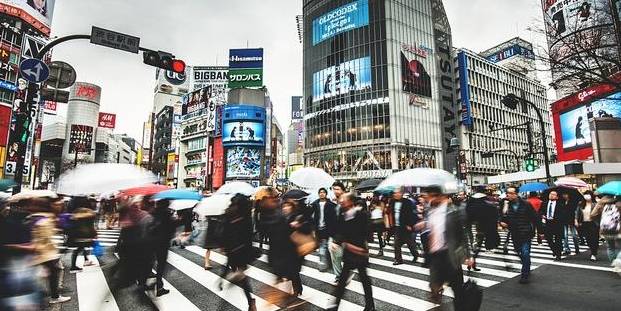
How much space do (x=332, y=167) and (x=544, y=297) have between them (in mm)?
53239

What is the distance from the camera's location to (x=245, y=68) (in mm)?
63594

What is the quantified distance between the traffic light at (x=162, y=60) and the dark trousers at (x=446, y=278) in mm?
7874

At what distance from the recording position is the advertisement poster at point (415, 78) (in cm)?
5772

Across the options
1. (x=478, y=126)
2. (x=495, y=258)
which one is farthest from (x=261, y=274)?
(x=478, y=126)

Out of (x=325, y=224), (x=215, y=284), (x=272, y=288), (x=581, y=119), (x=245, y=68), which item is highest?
(x=245, y=68)

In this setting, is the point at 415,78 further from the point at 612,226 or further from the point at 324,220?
the point at 324,220

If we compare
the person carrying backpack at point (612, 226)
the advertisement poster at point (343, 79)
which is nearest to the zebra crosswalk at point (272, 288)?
the person carrying backpack at point (612, 226)

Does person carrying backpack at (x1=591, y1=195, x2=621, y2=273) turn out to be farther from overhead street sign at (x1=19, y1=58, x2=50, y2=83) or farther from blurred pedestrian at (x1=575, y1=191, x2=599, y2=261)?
overhead street sign at (x1=19, y1=58, x2=50, y2=83)

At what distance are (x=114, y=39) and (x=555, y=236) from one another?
12.5 metres

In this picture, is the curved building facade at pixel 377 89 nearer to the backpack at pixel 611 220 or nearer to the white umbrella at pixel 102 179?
→ the backpack at pixel 611 220

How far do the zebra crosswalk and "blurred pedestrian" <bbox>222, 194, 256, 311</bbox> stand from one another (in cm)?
42

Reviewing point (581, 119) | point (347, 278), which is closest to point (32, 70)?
point (347, 278)

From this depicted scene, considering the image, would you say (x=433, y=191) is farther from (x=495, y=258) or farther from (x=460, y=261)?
(x=495, y=258)

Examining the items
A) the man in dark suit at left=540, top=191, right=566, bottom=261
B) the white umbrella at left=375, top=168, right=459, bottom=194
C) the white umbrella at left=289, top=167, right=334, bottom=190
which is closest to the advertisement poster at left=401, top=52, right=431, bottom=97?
the man in dark suit at left=540, top=191, right=566, bottom=261
